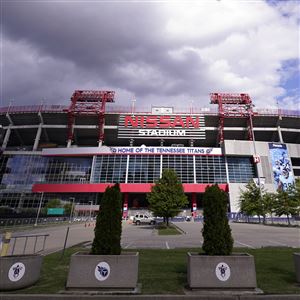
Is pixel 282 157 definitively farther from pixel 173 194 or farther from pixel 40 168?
pixel 40 168

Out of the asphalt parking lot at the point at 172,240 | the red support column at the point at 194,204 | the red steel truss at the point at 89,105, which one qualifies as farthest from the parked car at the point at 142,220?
the red steel truss at the point at 89,105

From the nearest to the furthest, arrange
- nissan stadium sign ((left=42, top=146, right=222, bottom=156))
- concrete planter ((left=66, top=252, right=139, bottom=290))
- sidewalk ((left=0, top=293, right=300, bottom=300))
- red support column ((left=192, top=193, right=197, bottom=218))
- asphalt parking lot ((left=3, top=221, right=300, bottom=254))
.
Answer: sidewalk ((left=0, top=293, right=300, bottom=300)) < concrete planter ((left=66, top=252, right=139, bottom=290)) < asphalt parking lot ((left=3, top=221, right=300, bottom=254)) < red support column ((left=192, top=193, right=197, bottom=218)) < nissan stadium sign ((left=42, top=146, right=222, bottom=156))

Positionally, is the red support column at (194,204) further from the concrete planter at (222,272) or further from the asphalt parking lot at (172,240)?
the concrete planter at (222,272)

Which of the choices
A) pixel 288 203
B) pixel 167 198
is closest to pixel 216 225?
pixel 167 198

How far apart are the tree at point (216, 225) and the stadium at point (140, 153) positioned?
6151cm

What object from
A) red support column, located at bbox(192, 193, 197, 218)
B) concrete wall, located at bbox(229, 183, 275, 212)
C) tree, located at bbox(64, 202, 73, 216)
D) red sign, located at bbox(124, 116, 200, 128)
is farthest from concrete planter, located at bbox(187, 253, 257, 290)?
red sign, located at bbox(124, 116, 200, 128)

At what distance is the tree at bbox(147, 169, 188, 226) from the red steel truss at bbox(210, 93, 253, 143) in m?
47.8

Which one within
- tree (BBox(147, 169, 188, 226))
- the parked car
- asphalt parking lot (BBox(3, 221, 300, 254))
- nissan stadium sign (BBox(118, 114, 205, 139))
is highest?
nissan stadium sign (BBox(118, 114, 205, 139))

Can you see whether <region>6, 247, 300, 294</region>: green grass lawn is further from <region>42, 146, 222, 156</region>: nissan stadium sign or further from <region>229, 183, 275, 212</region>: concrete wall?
<region>42, 146, 222, 156</region>: nissan stadium sign

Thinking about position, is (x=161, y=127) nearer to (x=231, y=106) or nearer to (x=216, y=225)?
(x=231, y=106)

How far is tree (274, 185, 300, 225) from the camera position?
123 ft

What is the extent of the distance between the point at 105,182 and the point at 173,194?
43520mm

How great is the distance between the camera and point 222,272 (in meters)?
6.18

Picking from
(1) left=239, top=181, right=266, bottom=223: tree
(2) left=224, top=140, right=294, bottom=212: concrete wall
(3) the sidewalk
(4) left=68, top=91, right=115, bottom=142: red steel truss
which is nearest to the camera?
(3) the sidewalk
